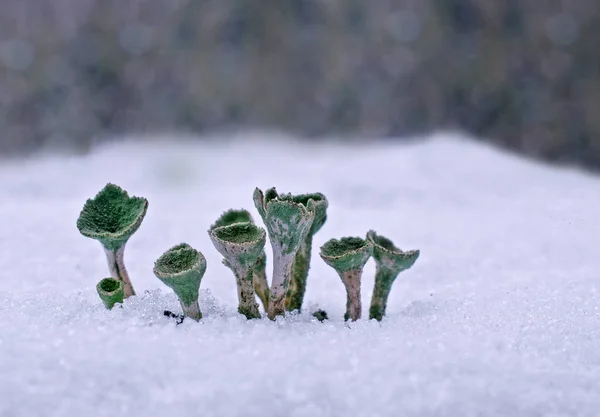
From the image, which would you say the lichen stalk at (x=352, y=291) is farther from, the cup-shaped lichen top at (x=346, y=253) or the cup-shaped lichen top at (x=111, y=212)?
the cup-shaped lichen top at (x=111, y=212)

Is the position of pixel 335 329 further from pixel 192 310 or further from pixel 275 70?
pixel 275 70

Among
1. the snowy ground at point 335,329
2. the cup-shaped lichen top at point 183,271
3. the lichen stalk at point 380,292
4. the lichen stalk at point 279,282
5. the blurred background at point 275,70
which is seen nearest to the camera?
the snowy ground at point 335,329

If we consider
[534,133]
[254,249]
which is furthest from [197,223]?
[534,133]

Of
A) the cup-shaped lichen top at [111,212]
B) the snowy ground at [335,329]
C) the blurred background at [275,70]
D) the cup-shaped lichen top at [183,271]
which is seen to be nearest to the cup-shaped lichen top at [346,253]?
the snowy ground at [335,329]

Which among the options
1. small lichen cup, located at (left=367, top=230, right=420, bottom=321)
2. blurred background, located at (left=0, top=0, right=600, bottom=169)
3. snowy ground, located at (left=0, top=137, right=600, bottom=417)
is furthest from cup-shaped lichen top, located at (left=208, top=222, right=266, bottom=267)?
blurred background, located at (left=0, top=0, right=600, bottom=169)

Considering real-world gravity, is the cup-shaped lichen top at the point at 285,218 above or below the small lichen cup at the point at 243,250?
above

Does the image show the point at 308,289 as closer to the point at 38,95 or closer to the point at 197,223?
the point at 197,223
